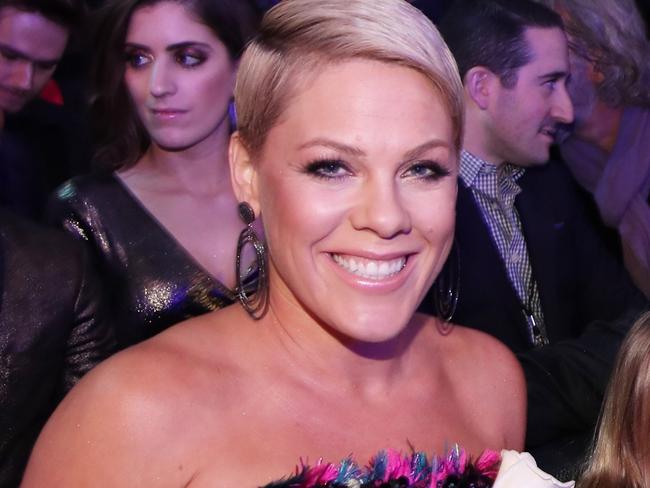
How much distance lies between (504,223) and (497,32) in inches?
19.9

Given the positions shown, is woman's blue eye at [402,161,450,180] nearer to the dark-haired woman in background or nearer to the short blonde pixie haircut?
the short blonde pixie haircut

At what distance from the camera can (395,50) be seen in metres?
1.27

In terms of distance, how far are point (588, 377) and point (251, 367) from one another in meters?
0.78

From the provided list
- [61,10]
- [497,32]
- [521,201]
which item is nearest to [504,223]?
[521,201]

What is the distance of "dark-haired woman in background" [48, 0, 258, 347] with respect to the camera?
2.30 meters

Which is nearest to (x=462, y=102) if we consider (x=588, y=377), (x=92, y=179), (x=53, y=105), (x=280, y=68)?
(x=280, y=68)

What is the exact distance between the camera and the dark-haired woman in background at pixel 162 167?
230 cm

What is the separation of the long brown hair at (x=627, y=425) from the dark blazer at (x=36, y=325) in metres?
0.86

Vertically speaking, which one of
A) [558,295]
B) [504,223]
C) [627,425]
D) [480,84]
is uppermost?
[627,425]

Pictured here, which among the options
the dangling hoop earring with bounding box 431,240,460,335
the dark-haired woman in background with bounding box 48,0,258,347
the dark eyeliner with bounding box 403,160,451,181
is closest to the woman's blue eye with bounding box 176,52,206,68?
the dark-haired woman in background with bounding box 48,0,258,347

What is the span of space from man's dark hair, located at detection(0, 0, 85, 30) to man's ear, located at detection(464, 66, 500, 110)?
3.32ft

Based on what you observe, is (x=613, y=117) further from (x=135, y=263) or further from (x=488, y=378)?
(x=488, y=378)

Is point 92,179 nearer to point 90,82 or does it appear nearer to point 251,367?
point 90,82

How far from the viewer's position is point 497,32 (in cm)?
276
